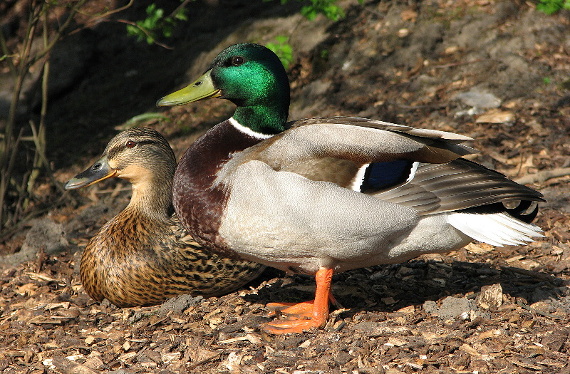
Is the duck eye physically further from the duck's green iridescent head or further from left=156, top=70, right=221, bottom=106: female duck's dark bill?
left=156, top=70, right=221, bottom=106: female duck's dark bill

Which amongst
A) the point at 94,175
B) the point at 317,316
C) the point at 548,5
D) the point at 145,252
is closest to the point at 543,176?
the point at 548,5

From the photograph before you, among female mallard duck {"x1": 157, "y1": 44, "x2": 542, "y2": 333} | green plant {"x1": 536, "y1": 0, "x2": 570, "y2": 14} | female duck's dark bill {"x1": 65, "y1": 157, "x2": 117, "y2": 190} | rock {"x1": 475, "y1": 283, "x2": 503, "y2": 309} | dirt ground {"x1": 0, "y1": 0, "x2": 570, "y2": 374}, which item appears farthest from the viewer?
green plant {"x1": 536, "y1": 0, "x2": 570, "y2": 14}

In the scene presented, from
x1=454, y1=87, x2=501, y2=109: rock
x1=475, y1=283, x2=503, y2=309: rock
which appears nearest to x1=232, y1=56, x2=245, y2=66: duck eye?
x1=475, y1=283, x2=503, y2=309: rock

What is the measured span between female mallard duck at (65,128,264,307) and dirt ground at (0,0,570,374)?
104 millimetres

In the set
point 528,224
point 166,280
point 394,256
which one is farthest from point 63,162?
point 528,224

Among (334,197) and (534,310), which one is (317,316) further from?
(534,310)

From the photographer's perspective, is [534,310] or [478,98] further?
[478,98]

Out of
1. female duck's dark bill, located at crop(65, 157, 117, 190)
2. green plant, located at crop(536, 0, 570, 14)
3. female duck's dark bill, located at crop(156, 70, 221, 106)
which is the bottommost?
female duck's dark bill, located at crop(65, 157, 117, 190)

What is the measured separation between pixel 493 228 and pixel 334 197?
79cm

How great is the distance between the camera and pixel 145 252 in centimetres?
418

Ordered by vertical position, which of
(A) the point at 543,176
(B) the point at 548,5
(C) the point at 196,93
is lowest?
(A) the point at 543,176

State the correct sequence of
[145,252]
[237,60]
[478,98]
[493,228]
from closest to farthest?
[493,228], [237,60], [145,252], [478,98]

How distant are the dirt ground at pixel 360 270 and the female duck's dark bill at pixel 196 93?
111cm

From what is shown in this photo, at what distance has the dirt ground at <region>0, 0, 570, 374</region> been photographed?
136 inches
